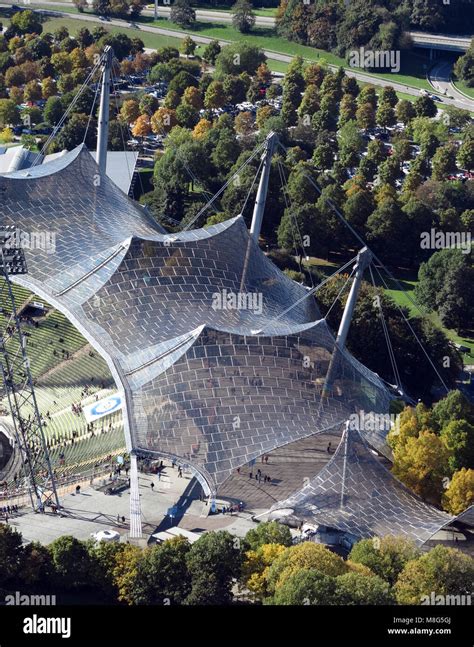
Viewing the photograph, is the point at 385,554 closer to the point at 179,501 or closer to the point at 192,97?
the point at 179,501

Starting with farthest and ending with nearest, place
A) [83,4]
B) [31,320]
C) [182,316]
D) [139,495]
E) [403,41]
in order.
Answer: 1. [83,4]
2. [403,41]
3. [31,320]
4. [182,316]
5. [139,495]

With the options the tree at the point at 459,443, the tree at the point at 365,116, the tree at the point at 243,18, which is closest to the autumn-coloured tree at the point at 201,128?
the tree at the point at 365,116

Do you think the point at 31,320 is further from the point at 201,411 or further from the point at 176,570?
the point at 176,570

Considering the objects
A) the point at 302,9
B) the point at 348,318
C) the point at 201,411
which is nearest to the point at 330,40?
the point at 302,9

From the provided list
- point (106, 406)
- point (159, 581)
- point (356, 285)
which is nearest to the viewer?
point (159, 581)

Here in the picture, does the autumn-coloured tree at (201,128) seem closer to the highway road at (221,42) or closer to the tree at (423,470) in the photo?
the highway road at (221,42)

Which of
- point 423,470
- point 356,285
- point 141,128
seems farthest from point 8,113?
point 423,470
